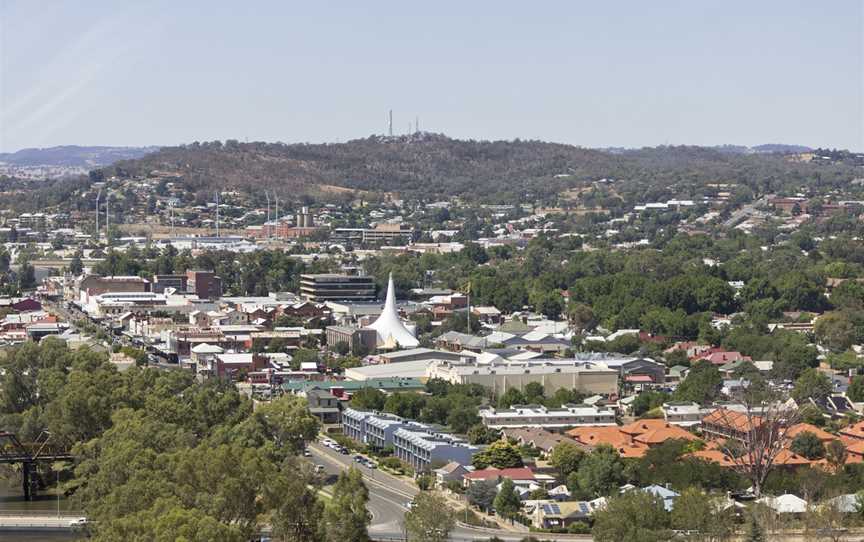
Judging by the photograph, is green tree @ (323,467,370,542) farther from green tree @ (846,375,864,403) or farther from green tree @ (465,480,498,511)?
green tree @ (846,375,864,403)

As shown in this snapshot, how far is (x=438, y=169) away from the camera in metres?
143

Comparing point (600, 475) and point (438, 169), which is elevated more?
point (438, 169)

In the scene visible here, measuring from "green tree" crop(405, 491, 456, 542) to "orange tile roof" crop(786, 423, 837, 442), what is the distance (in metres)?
8.99

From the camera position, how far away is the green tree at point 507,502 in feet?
95.2

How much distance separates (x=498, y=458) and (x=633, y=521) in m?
6.29

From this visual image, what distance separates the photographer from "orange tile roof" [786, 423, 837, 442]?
3388cm

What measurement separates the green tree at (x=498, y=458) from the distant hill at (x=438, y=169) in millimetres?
80430

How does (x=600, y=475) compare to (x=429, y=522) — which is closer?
(x=429, y=522)

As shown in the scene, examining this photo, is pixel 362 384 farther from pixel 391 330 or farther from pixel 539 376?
pixel 391 330

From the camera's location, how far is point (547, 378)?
41.7 m

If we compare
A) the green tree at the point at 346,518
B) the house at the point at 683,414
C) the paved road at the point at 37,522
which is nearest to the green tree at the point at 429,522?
the green tree at the point at 346,518

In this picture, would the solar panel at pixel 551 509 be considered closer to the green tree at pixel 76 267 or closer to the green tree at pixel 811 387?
the green tree at pixel 811 387

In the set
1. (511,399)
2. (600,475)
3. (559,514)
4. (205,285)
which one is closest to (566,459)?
(600,475)

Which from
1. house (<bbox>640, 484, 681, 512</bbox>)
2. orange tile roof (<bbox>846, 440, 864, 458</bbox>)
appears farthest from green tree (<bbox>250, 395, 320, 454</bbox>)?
orange tile roof (<bbox>846, 440, 864, 458</bbox>)
